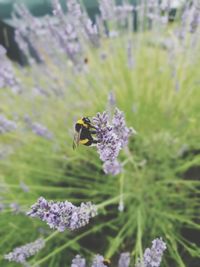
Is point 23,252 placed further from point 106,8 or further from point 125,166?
point 106,8

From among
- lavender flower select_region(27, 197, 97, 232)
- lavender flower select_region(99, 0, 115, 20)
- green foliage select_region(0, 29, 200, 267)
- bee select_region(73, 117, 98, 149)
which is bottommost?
lavender flower select_region(27, 197, 97, 232)

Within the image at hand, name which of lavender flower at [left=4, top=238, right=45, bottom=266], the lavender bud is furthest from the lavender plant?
the lavender bud

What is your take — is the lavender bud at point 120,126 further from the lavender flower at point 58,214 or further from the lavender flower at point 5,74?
the lavender flower at point 5,74

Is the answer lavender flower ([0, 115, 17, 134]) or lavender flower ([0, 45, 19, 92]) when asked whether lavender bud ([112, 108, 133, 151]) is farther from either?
lavender flower ([0, 45, 19, 92])

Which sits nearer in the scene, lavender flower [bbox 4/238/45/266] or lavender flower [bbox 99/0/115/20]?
lavender flower [bbox 4/238/45/266]

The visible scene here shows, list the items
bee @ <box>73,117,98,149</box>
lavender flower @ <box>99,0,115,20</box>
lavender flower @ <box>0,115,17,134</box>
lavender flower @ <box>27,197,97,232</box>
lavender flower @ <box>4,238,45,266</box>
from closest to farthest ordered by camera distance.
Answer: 1. lavender flower @ <box>27,197,97,232</box>
2. bee @ <box>73,117,98,149</box>
3. lavender flower @ <box>4,238,45,266</box>
4. lavender flower @ <box>0,115,17,134</box>
5. lavender flower @ <box>99,0,115,20</box>

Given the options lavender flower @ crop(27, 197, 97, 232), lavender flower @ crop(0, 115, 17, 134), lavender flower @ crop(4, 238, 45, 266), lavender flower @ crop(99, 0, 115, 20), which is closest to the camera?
lavender flower @ crop(27, 197, 97, 232)

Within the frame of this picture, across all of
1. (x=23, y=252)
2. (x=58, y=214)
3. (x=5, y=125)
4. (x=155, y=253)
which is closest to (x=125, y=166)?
(x=5, y=125)
